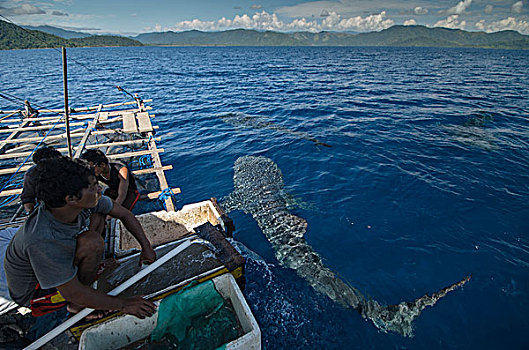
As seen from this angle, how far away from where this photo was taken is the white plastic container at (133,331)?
2799mm

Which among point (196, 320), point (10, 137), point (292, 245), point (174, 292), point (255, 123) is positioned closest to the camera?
point (196, 320)

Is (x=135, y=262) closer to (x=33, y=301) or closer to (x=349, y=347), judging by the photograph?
(x=33, y=301)

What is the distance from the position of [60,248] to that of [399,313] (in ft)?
17.4

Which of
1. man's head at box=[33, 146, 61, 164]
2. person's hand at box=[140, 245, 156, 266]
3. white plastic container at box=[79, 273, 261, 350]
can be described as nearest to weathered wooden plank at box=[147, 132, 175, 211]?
man's head at box=[33, 146, 61, 164]

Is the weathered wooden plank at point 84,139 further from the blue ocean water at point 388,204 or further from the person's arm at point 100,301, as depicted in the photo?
the person's arm at point 100,301

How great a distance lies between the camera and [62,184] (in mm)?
2623

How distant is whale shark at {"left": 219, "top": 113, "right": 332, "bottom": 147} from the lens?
13.6m

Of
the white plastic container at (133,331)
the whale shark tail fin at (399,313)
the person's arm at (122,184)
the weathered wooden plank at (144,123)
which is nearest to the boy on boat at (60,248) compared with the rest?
the white plastic container at (133,331)

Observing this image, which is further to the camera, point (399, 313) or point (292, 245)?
point (292, 245)

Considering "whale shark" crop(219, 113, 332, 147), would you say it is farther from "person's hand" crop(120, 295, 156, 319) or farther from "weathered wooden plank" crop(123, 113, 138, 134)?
"person's hand" crop(120, 295, 156, 319)

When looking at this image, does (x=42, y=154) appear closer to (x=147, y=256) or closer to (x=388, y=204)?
(x=147, y=256)

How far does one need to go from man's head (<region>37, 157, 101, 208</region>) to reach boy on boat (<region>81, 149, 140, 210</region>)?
8.58 feet

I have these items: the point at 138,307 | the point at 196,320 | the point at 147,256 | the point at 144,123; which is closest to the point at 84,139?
the point at 144,123

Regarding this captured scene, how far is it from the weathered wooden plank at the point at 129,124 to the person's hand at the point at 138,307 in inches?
407
